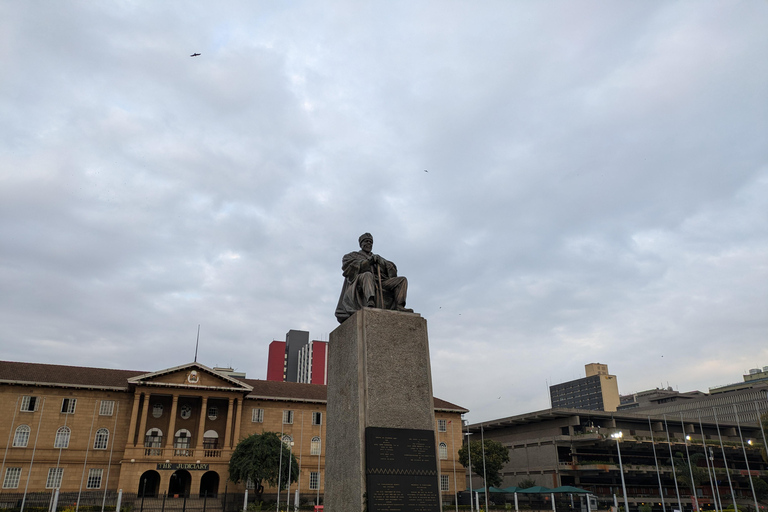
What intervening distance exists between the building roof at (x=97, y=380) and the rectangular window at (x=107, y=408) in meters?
1.32

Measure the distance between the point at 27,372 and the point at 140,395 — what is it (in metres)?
10.1

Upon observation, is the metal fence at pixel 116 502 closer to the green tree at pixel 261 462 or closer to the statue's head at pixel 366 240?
the green tree at pixel 261 462

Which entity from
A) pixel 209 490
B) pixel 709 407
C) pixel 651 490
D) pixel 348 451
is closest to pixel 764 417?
pixel 651 490

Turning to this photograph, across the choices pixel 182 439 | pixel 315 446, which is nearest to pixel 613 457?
pixel 315 446

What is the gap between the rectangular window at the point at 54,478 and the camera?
42.6m

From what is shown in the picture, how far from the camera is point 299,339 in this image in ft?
462

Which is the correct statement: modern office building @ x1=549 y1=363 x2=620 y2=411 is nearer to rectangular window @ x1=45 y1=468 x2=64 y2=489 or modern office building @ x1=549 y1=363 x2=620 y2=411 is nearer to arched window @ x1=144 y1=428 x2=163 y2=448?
arched window @ x1=144 y1=428 x2=163 y2=448

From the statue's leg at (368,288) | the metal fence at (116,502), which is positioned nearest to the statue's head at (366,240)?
the statue's leg at (368,288)

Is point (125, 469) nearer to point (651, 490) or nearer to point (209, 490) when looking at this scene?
point (209, 490)

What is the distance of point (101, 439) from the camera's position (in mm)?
45406

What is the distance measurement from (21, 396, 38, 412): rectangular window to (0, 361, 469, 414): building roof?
1.22 meters

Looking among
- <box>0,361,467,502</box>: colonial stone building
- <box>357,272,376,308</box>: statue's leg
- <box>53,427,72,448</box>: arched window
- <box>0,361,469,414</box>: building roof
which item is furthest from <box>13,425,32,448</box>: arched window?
<box>357,272,376,308</box>: statue's leg

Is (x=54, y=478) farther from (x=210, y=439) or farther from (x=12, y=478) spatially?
(x=210, y=439)

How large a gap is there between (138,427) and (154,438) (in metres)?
1.67
